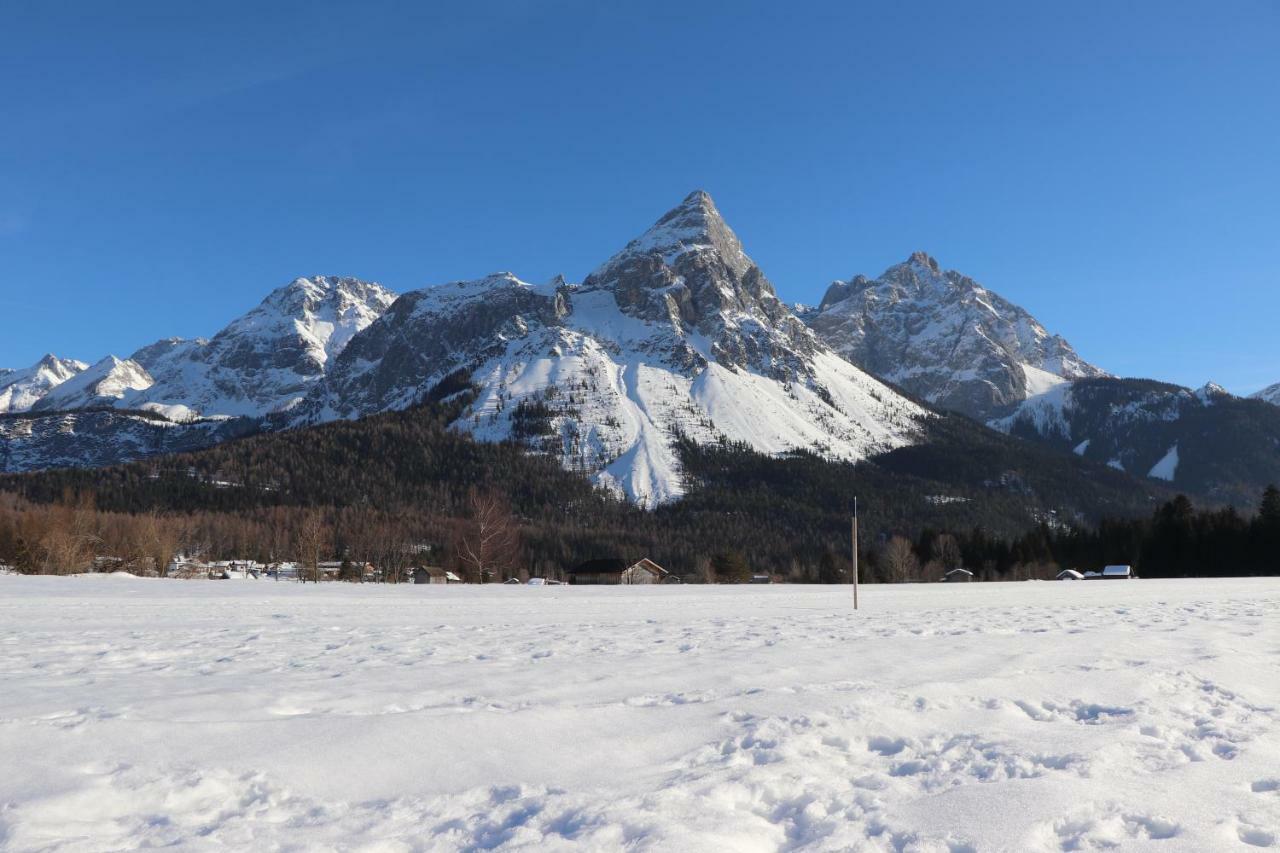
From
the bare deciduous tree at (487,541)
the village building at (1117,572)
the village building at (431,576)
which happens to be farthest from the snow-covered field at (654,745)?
the village building at (431,576)

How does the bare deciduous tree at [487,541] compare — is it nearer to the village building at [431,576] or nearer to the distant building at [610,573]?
the village building at [431,576]

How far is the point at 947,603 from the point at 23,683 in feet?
86.6

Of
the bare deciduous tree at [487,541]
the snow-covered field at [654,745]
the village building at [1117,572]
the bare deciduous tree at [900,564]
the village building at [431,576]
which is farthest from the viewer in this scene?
the bare deciduous tree at [900,564]

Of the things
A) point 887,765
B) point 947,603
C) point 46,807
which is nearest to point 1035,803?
point 887,765

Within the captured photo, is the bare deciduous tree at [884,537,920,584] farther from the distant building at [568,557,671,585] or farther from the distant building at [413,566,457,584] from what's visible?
the distant building at [413,566,457,584]

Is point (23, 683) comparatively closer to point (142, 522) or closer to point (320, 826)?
point (320, 826)

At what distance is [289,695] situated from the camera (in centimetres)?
929

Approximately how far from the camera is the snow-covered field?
554cm

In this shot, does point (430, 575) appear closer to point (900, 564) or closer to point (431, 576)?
point (431, 576)

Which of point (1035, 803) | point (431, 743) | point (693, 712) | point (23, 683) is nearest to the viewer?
point (1035, 803)

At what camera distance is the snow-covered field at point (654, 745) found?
18.2ft

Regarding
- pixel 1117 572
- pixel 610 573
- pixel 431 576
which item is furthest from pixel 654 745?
pixel 610 573

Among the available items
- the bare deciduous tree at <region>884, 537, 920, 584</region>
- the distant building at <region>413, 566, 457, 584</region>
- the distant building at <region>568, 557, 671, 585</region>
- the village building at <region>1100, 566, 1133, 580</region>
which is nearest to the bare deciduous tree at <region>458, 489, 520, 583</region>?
the distant building at <region>413, 566, 457, 584</region>

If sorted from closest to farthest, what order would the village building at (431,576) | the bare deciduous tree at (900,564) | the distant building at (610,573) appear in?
the village building at (431,576), the bare deciduous tree at (900,564), the distant building at (610,573)
